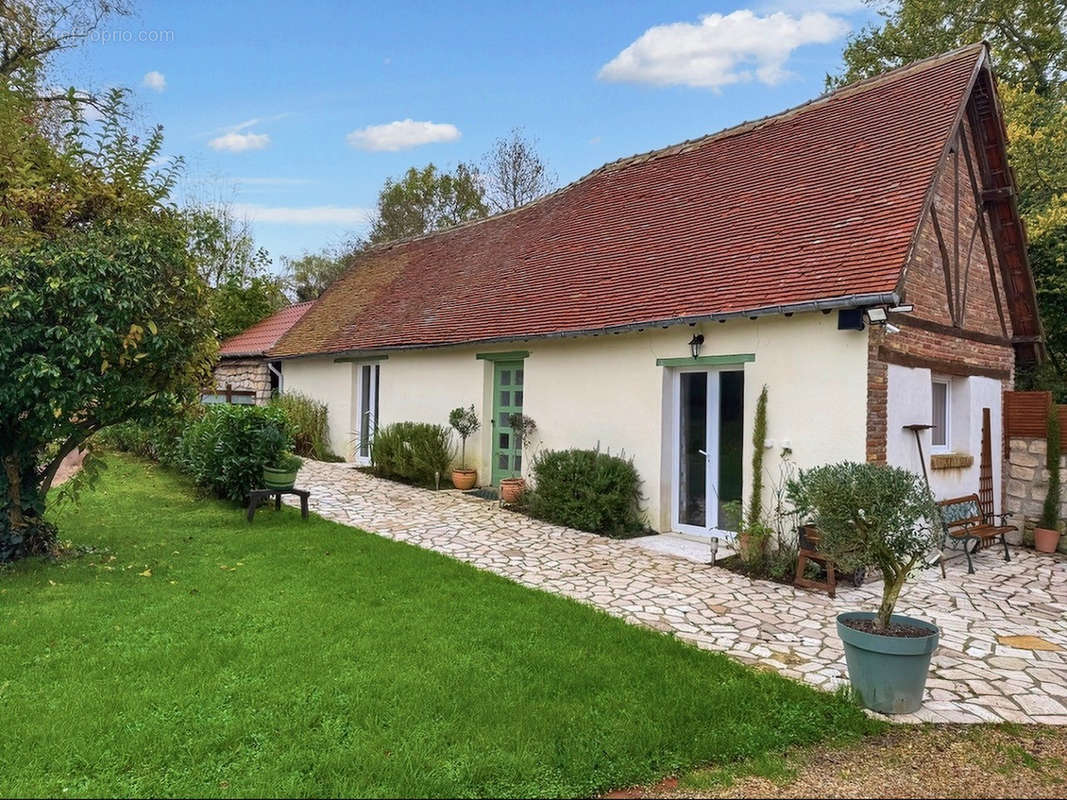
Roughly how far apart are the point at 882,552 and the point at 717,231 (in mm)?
6837

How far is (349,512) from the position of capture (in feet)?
31.3

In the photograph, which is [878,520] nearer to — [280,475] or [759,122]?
[280,475]

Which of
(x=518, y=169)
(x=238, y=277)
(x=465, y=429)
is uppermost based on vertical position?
(x=518, y=169)

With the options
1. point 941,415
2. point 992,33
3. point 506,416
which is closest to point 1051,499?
point 941,415

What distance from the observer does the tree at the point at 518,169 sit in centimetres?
2891

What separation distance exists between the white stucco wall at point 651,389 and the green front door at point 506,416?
0.17 metres

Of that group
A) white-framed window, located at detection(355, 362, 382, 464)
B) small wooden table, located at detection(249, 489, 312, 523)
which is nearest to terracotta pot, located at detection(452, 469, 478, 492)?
small wooden table, located at detection(249, 489, 312, 523)

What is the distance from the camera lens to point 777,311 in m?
7.23

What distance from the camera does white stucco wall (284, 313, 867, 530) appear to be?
7.11 m

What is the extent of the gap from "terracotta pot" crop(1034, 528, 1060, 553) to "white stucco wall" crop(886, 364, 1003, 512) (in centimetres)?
65

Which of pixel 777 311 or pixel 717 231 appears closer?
pixel 777 311

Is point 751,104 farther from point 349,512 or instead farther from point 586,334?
point 349,512

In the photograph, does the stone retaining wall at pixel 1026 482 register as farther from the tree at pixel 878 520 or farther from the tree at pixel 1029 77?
the tree at pixel 878 520

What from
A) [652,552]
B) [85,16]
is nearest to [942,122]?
[652,552]
